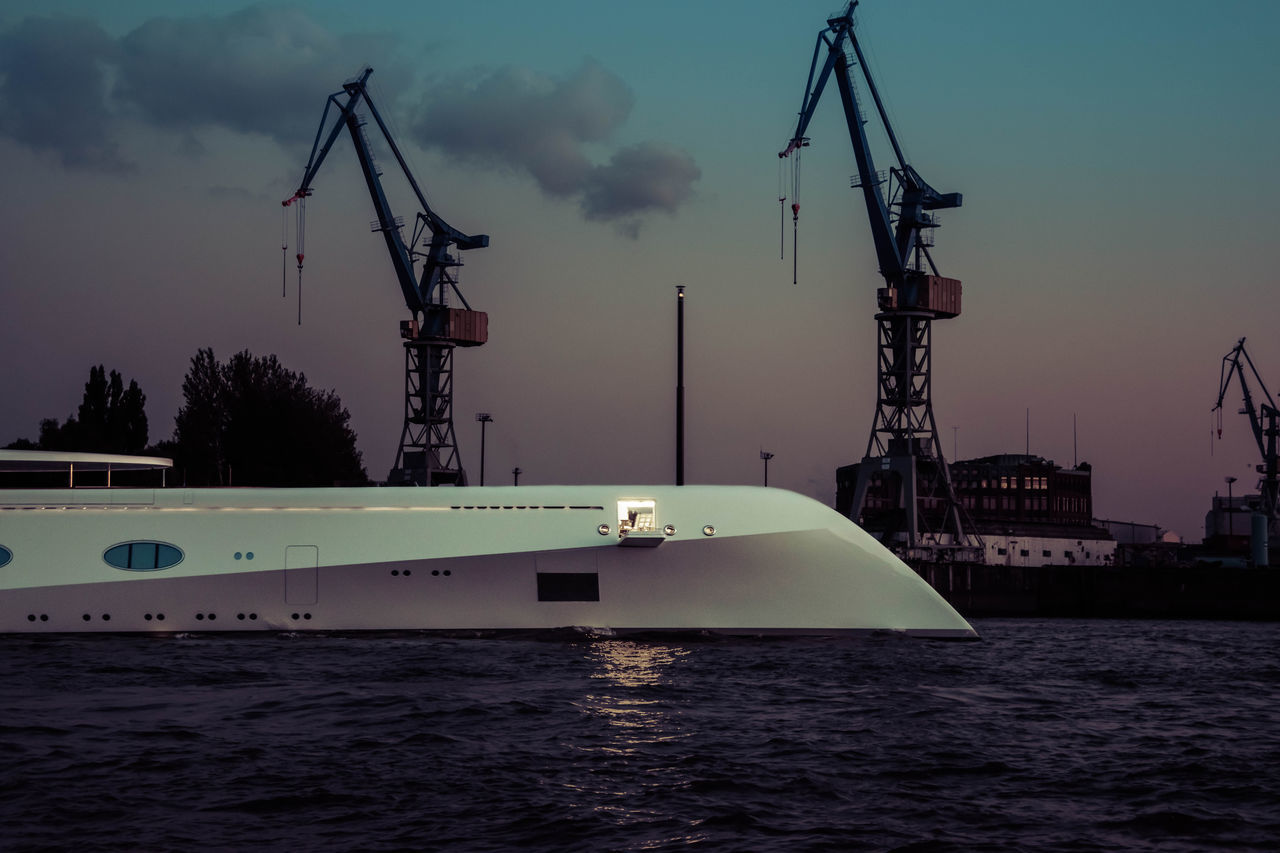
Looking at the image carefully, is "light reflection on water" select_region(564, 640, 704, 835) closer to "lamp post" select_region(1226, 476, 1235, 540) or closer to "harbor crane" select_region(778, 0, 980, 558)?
"harbor crane" select_region(778, 0, 980, 558)

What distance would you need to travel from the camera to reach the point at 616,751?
1752 centimetres

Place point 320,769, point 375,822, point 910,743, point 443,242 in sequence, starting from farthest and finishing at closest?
point 443,242, point 910,743, point 320,769, point 375,822

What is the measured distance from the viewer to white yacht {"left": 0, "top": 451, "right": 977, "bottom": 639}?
104ft

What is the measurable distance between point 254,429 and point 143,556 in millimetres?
79893

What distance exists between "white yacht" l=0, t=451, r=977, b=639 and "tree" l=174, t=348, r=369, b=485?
74440mm

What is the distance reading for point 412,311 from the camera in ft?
338

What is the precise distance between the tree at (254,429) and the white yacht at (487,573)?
244 ft

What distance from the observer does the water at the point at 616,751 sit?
13.2 meters

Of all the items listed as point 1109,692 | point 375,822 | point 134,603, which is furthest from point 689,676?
point 134,603

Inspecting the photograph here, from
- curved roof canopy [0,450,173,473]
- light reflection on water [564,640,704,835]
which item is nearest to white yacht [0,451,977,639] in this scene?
curved roof canopy [0,450,173,473]

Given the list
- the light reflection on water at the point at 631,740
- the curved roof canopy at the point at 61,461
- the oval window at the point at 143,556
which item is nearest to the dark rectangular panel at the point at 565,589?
the light reflection on water at the point at 631,740

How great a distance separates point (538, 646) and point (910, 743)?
13380 millimetres

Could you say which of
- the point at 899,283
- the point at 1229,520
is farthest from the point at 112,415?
the point at 1229,520

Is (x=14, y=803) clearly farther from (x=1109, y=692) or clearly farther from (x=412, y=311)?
(x=412, y=311)
